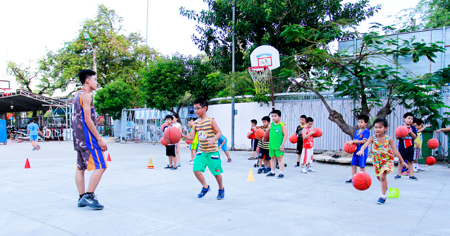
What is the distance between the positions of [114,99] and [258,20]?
13.0m

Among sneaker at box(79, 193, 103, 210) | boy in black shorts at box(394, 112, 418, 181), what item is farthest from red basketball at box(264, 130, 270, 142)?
sneaker at box(79, 193, 103, 210)

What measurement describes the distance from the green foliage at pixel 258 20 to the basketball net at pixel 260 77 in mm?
3465

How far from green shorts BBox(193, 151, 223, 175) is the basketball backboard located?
7915 millimetres

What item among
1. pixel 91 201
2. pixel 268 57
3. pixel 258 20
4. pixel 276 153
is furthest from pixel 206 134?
pixel 258 20

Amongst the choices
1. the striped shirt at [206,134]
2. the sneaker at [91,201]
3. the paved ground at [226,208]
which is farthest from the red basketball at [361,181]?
the sneaker at [91,201]

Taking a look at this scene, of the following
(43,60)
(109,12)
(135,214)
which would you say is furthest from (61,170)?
(43,60)

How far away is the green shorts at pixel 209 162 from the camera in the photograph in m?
5.59

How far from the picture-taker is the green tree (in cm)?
988

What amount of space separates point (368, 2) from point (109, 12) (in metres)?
24.9

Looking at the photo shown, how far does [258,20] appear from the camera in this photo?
17.1 m

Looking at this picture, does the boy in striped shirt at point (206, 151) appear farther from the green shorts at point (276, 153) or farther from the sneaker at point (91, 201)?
the green shorts at point (276, 153)

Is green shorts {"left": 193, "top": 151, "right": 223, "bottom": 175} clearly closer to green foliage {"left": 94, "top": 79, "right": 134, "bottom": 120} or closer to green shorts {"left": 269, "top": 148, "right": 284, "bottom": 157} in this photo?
green shorts {"left": 269, "top": 148, "right": 284, "bottom": 157}

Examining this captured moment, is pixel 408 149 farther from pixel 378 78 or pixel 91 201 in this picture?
pixel 91 201

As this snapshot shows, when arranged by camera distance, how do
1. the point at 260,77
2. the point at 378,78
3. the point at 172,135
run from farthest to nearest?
the point at 260,77 → the point at 378,78 → the point at 172,135
